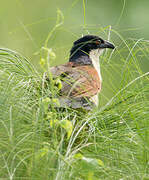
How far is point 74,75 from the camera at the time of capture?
2.89 meters

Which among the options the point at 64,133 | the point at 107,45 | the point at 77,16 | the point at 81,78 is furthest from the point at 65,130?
the point at 77,16

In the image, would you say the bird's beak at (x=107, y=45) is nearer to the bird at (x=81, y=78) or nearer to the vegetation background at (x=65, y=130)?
the bird at (x=81, y=78)

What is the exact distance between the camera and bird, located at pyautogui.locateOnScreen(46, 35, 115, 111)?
246cm

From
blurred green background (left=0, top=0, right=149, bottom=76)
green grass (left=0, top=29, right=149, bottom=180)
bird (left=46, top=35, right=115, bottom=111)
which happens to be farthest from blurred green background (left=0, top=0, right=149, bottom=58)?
green grass (left=0, top=29, right=149, bottom=180)

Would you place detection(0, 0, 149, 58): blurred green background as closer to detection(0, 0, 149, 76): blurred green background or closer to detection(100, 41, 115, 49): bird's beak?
detection(0, 0, 149, 76): blurred green background

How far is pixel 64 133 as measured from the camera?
1.96 metres

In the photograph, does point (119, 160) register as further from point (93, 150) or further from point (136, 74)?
point (136, 74)

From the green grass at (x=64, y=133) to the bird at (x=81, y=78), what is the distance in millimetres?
150

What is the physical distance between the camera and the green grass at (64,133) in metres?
1.81

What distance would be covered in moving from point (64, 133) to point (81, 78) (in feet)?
3.53

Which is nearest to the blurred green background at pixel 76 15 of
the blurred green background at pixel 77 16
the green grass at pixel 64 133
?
the blurred green background at pixel 77 16

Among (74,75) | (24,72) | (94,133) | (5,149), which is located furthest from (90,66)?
(5,149)

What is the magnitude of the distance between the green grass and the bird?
15 cm

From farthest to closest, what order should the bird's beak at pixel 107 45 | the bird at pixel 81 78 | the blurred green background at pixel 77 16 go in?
the blurred green background at pixel 77 16 → the bird's beak at pixel 107 45 → the bird at pixel 81 78
